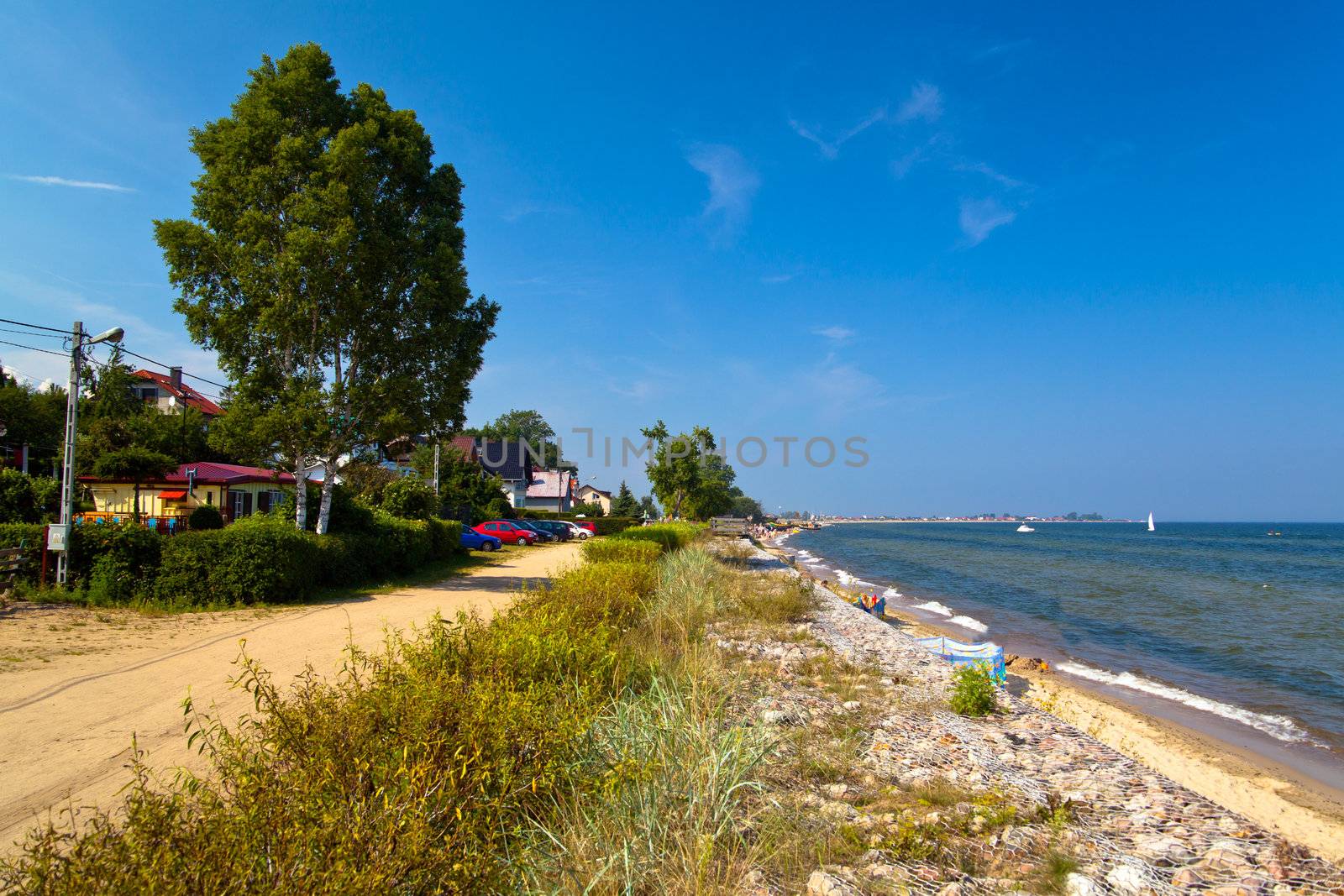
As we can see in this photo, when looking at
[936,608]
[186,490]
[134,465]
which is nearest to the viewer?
[134,465]

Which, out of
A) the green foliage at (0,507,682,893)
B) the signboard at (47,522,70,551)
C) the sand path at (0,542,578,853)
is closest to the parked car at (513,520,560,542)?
the sand path at (0,542,578,853)

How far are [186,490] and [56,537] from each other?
52.1 feet

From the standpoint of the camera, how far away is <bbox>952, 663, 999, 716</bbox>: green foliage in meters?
8.13

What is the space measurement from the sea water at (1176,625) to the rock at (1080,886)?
36.2 ft

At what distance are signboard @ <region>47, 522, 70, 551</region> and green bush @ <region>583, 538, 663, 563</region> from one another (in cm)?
971

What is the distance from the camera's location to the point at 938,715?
7.79 metres

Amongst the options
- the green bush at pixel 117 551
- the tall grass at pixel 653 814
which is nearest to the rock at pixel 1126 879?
the tall grass at pixel 653 814

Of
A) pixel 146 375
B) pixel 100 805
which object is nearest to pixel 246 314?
pixel 100 805

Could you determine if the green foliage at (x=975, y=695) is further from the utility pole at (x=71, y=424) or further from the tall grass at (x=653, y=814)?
the utility pole at (x=71, y=424)

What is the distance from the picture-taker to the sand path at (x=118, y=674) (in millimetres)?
4992

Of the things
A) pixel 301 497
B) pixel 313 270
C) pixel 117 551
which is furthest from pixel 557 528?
pixel 117 551

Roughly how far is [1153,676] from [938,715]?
37.7 feet

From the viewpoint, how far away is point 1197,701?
536 inches

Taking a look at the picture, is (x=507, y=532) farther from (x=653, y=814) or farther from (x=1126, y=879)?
(x=1126, y=879)
